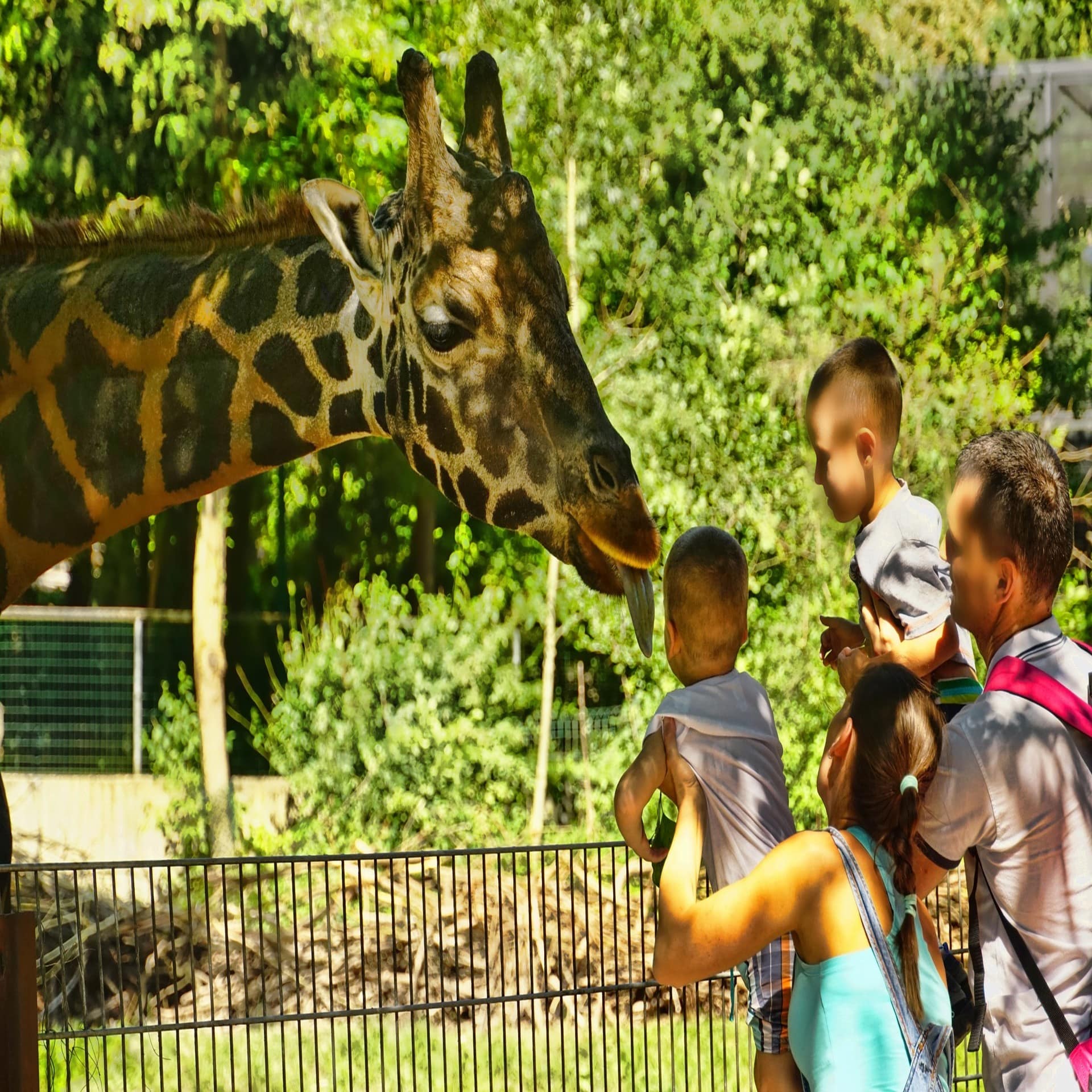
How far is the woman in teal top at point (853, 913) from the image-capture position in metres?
1.77

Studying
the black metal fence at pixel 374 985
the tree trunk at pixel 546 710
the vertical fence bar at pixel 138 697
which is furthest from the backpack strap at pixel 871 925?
the vertical fence bar at pixel 138 697

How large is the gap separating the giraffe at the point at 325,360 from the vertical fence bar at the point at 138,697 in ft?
17.9

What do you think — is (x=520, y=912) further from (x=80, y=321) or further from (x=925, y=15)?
(x=925, y=15)

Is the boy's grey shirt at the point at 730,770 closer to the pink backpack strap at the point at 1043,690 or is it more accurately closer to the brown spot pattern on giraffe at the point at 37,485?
the pink backpack strap at the point at 1043,690

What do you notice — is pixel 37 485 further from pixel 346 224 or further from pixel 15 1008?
pixel 15 1008

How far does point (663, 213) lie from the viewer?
25.9ft

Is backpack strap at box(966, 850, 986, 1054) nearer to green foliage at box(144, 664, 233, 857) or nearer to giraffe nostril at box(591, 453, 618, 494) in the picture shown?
giraffe nostril at box(591, 453, 618, 494)

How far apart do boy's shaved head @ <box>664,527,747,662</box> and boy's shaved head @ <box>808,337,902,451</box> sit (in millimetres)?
425

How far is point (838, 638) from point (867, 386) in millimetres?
464

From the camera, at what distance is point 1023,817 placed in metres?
1.74

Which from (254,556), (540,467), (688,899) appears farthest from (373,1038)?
(254,556)

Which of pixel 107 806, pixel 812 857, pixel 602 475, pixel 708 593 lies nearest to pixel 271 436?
pixel 602 475

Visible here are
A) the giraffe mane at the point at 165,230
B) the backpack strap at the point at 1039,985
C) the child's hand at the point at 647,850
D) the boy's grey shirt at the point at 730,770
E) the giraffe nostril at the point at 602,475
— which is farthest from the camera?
the giraffe mane at the point at 165,230

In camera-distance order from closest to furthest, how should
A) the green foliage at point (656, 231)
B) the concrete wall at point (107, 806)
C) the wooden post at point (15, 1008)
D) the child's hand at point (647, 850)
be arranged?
the wooden post at point (15, 1008) < the child's hand at point (647, 850) < the green foliage at point (656, 231) < the concrete wall at point (107, 806)
